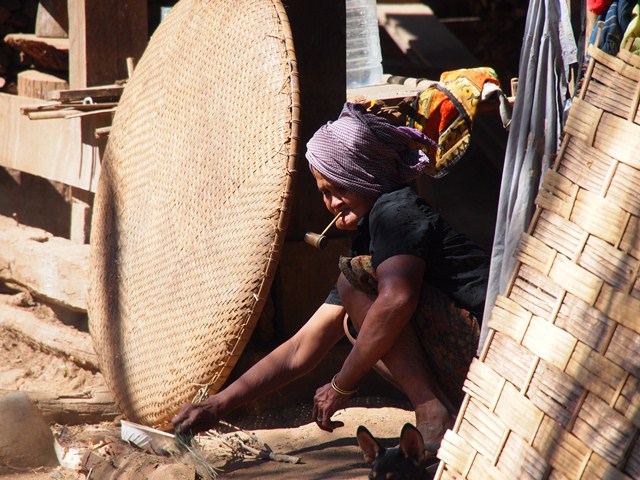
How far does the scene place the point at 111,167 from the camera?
3793mm

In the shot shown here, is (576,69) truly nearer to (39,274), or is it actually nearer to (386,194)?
(386,194)

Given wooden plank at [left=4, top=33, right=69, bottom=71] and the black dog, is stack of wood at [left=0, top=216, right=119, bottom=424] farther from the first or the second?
the black dog

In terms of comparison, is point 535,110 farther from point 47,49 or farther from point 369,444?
point 47,49

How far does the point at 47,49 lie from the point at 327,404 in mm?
3148

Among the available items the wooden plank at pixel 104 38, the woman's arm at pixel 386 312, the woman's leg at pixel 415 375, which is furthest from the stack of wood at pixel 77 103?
the woman's arm at pixel 386 312

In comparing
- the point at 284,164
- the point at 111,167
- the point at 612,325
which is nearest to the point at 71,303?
the point at 111,167

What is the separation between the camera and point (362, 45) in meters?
4.59

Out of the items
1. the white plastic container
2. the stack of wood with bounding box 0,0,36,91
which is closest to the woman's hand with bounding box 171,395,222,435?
the white plastic container

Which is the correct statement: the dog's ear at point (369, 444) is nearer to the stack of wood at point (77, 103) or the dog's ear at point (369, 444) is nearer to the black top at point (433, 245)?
the black top at point (433, 245)

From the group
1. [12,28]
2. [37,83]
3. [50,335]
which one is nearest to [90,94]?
[37,83]

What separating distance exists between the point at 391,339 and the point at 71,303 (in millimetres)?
2291

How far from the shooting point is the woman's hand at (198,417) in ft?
9.24

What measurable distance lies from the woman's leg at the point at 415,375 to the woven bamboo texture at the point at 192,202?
0.97 ft

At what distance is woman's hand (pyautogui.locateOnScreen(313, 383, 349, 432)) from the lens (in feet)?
8.86
